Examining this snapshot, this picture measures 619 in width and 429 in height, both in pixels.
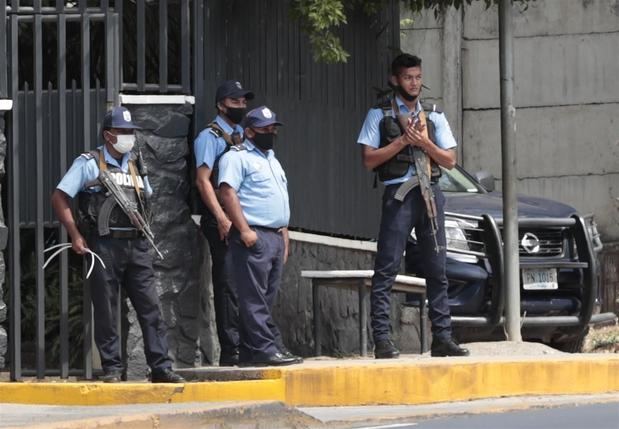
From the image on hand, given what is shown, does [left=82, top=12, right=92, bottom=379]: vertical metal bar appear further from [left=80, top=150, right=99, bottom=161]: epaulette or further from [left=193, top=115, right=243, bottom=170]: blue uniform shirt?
[left=193, top=115, right=243, bottom=170]: blue uniform shirt

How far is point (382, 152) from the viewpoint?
13.5 m

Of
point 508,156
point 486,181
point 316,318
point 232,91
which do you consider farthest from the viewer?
point 486,181

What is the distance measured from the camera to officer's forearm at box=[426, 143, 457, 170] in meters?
13.5

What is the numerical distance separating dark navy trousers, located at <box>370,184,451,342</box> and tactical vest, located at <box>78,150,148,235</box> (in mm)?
1621

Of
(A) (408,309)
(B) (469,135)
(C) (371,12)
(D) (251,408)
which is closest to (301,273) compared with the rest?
(A) (408,309)

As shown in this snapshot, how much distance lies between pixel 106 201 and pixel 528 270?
4189 mm

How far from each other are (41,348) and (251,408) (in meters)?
2.54

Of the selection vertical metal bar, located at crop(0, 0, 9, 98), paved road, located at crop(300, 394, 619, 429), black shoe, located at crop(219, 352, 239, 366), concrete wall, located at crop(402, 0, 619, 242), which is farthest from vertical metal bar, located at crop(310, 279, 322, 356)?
concrete wall, located at crop(402, 0, 619, 242)

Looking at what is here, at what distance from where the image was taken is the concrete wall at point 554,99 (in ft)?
78.6

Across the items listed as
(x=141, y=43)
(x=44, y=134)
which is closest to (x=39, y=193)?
(x=44, y=134)

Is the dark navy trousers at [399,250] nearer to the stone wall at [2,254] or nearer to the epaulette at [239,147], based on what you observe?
the epaulette at [239,147]

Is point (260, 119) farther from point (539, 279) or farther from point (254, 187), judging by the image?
point (539, 279)

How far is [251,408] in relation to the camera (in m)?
11.6

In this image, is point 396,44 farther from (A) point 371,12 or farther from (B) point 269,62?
(B) point 269,62
